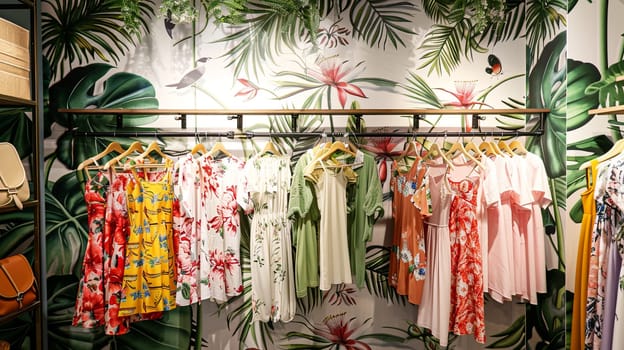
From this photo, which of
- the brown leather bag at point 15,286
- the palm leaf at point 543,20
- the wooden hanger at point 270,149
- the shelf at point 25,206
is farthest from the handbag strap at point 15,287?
the palm leaf at point 543,20

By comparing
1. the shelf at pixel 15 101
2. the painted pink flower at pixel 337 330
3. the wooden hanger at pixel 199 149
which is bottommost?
the painted pink flower at pixel 337 330

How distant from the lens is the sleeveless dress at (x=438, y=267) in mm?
2238

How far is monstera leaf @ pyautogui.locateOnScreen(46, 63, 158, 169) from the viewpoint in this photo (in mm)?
2588

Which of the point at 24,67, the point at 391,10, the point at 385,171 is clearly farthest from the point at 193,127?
the point at 391,10

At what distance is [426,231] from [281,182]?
35.1 inches

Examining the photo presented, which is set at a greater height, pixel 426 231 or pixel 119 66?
pixel 119 66

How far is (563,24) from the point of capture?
7.59 feet

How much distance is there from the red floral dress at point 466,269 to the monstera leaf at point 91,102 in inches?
77.4

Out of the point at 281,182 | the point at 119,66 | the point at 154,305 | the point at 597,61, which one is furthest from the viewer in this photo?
the point at 119,66

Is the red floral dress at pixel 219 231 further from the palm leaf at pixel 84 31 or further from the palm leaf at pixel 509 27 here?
the palm leaf at pixel 509 27

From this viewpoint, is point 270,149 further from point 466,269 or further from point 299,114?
point 466,269

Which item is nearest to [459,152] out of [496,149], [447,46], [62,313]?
[496,149]

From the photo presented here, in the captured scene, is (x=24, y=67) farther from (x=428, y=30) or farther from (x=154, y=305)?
(x=428, y=30)

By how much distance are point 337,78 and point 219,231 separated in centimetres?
123
